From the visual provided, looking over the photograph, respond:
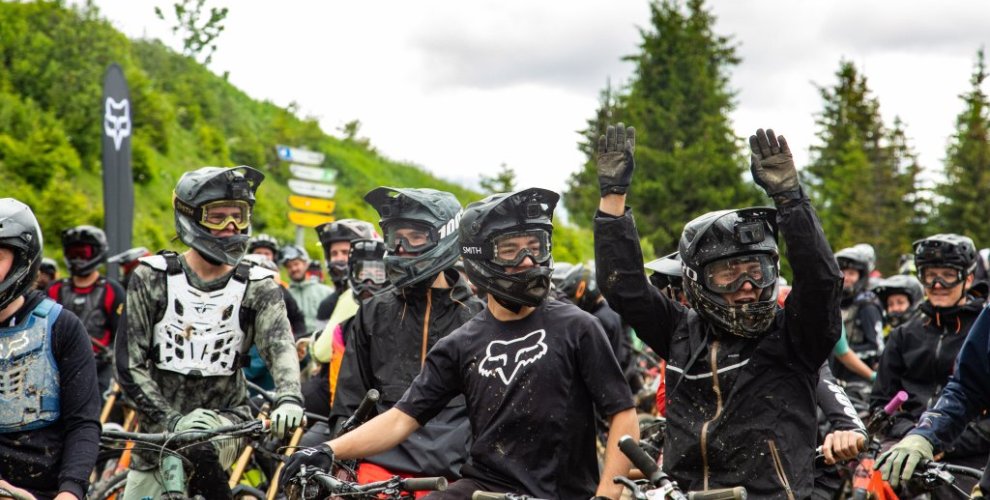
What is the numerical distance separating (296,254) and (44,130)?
44.6 ft

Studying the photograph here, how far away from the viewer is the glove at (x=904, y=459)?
17.6ft

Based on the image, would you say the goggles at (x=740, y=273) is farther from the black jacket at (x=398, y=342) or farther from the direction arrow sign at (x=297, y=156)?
the direction arrow sign at (x=297, y=156)

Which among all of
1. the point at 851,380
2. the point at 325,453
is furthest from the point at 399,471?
the point at 851,380

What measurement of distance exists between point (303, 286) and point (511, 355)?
37.0 ft

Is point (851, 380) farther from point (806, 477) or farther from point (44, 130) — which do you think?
point (44, 130)

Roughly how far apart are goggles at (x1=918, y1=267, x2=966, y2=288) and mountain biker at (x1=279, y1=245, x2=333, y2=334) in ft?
28.9

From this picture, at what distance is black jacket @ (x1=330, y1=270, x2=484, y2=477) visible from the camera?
6918mm

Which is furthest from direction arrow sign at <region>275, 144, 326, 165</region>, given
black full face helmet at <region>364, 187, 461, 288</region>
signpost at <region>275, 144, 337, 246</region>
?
black full face helmet at <region>364, 187, 461, 288</region>

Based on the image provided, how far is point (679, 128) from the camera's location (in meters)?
55.2

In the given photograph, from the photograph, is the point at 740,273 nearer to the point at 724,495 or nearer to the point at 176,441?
the point at 724,495

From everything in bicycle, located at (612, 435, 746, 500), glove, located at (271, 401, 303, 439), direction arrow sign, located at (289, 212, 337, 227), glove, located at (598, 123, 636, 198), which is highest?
glove, located at (598, 123, 636, 198)

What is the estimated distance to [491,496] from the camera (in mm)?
4402

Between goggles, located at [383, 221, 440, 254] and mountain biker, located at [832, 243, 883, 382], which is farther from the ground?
goggles, located at [383, 221, 440, 254]

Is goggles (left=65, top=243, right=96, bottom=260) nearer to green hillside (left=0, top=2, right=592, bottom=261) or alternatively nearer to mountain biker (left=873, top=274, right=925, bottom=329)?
mountain biker (left=873, top=274, right=925, bottom=329)
